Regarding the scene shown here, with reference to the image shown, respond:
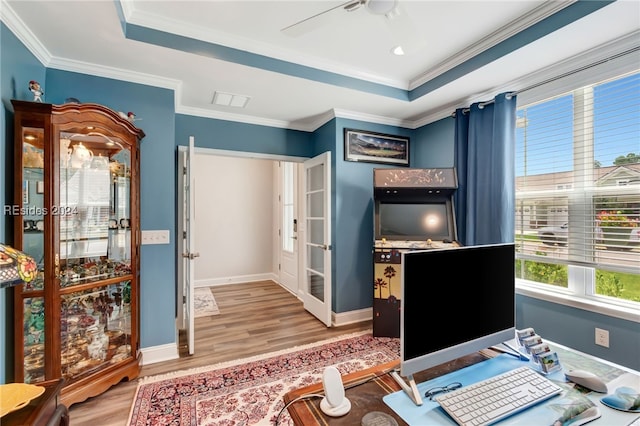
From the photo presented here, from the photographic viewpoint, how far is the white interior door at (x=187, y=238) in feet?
8.69

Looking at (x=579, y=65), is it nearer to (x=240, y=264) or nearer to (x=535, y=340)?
(x=535, y=340)

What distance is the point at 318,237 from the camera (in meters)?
3.58

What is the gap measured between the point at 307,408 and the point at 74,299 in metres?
2.02

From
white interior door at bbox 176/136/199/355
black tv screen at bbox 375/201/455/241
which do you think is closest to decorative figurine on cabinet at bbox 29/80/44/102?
white interior door at bbox 176/136/199/355

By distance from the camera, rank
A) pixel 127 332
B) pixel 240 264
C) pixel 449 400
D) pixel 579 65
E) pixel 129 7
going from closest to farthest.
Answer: pixel 449 400
pixel 129 7
pixel 579 65
pixel 127 332
pixel 240 264

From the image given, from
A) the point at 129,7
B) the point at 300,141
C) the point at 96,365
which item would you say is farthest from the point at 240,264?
the point at 129,7

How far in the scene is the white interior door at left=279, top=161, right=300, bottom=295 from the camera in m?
4.68

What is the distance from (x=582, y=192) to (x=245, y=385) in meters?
2.96

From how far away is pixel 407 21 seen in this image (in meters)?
1.56

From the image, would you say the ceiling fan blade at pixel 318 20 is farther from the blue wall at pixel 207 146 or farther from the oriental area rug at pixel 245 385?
the oriental area rug at pixel 245 385

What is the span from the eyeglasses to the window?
6.09 feet

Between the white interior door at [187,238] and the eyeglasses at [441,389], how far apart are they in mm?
2287

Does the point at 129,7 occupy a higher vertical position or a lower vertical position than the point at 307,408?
higher

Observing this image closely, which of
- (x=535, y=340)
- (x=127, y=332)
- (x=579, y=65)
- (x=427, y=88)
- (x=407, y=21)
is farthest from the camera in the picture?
(x=427, y=88)
